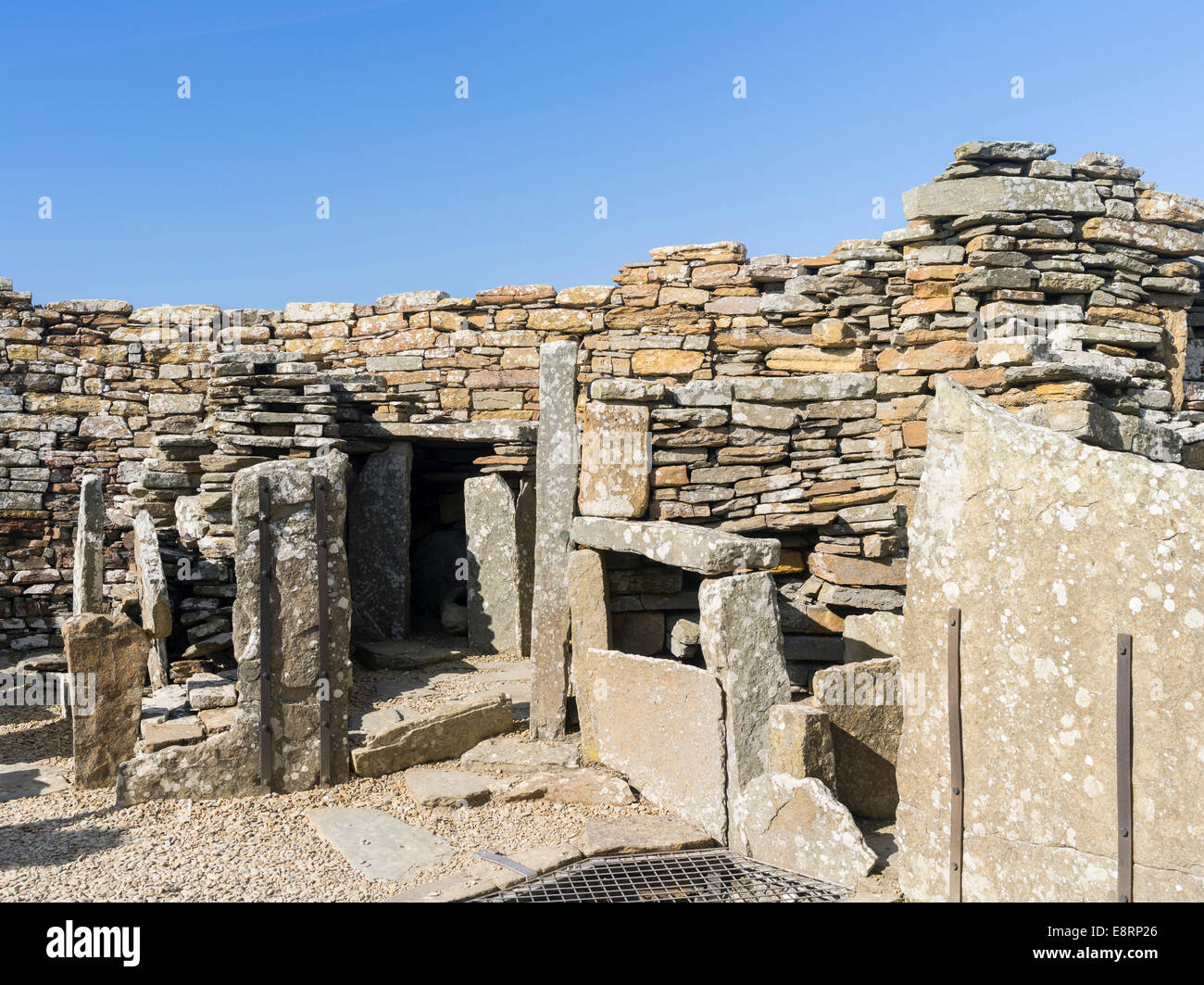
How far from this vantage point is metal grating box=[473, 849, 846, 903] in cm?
474

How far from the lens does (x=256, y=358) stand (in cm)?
1001

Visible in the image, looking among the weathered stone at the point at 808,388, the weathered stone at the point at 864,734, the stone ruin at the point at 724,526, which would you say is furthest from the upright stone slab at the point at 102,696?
the weathered stone at the point at 808,388

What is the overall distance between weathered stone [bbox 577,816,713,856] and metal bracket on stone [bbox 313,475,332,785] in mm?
1864

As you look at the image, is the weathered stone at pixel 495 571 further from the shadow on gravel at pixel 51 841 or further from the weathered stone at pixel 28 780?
the shadow on gravel at pixel 51 841

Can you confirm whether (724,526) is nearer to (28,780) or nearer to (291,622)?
(291,622)

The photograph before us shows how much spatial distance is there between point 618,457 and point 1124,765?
4111mm

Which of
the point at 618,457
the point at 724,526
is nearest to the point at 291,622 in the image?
the point at 618,457

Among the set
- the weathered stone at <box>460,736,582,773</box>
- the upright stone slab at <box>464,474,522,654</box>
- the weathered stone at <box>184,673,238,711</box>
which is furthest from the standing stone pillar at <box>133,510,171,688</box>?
the upright stone slab at <box>464,474,522,654</box>

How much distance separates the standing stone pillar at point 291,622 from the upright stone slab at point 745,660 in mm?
2500

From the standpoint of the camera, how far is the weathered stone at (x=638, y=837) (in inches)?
211

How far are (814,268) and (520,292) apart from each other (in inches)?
131

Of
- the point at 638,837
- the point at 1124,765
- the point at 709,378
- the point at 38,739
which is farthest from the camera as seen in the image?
the point at 709,378

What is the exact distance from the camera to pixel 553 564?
7285mm

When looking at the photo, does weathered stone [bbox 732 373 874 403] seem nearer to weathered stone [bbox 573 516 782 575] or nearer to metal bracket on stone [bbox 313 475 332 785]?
weathered stone [bbox 573 516 782 575]
